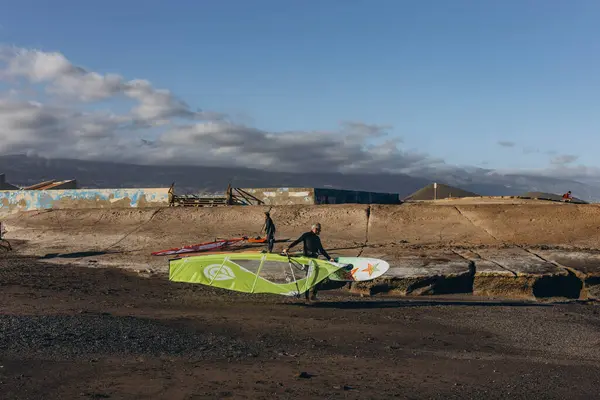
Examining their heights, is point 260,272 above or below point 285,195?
below

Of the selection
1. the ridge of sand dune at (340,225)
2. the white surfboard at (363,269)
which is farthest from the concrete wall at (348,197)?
the white surfboard at (363,269)

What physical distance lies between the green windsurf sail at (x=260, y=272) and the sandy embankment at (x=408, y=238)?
116 inches

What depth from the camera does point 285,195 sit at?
98.0 feet

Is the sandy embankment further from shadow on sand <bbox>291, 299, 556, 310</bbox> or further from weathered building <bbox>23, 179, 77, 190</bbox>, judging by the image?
weathered building <bbox>23, 179, 77, 190</bbox>

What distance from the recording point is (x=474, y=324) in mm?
12453

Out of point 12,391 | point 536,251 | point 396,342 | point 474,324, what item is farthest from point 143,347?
point 536,251

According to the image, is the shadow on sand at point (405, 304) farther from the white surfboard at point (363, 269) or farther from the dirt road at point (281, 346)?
the white surfboard at point (363, 269)

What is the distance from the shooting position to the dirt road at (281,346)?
24.3 ft

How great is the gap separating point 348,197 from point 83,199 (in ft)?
44.2

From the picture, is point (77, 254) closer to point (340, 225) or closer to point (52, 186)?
point (340, 225)

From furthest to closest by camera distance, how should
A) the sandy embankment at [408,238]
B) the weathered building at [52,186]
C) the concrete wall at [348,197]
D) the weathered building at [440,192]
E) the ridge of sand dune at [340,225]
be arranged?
the weathered building at [440,192], the weathered building at [52,186], the concrete wall at [348,197], the ridge of sand dune at [340,225], the sandy embankment at [408,238]

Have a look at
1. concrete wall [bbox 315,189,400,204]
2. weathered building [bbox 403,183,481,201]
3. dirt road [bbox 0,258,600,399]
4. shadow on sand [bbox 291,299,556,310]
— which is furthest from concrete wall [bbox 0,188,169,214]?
weathered building [bbox 403,183,481,201]

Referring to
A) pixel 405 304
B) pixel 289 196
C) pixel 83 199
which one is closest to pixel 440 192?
pixel 289 196

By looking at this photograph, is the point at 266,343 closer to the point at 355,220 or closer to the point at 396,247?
the point at 396,247
